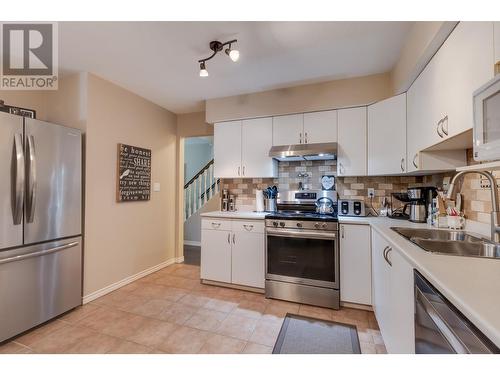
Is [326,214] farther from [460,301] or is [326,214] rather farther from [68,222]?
[68,222]

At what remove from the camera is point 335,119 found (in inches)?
106

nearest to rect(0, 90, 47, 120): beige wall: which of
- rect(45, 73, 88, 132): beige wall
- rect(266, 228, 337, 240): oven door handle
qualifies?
rect(45, 73, 88, 132): beige wall

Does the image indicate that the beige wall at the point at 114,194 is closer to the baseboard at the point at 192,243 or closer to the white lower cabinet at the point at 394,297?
the baseboard at the point at 192,243

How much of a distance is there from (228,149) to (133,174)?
1.32 m

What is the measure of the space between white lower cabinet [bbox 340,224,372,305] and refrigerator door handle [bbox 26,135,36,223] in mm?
2833

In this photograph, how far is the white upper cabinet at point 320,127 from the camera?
106 inches

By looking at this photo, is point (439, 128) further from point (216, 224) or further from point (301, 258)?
point (216, 224)

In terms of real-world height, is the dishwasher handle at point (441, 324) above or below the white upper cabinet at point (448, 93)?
below

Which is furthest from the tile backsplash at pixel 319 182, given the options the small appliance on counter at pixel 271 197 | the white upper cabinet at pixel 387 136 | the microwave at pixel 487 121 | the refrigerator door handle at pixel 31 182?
the refrigerator door handle at pixel 31 182

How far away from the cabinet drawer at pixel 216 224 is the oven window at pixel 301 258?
559 mm

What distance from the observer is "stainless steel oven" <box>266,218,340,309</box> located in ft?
7.67

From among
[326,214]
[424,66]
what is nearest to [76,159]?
[326,214]

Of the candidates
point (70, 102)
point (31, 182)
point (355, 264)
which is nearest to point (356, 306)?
point (355, 264)
